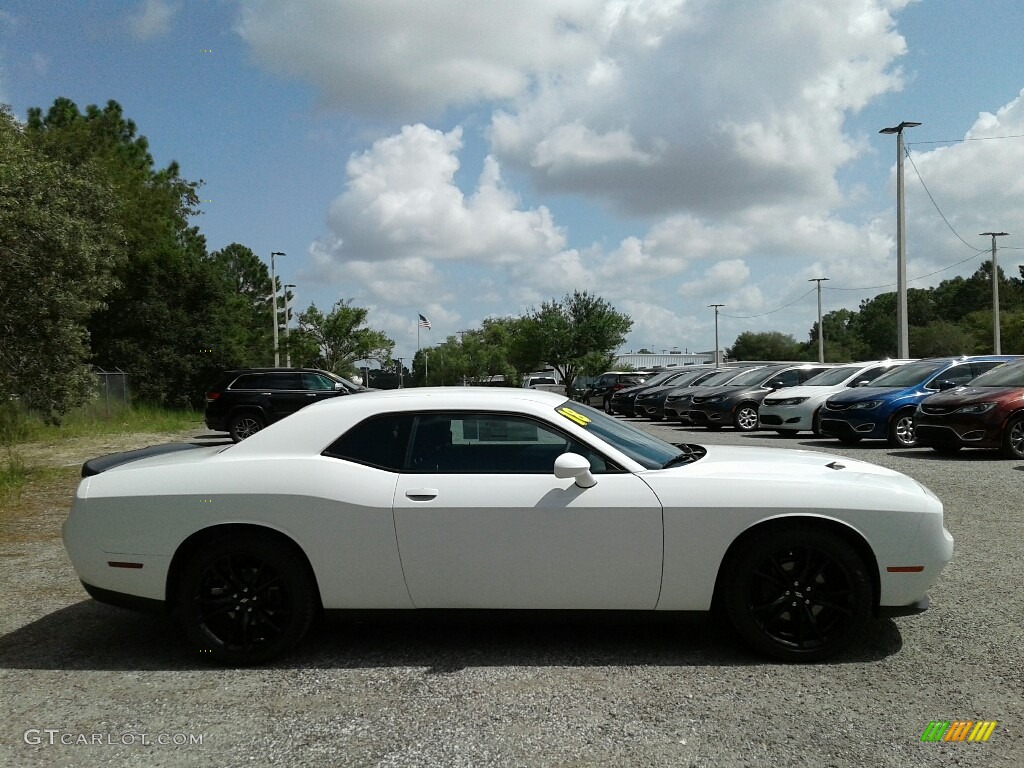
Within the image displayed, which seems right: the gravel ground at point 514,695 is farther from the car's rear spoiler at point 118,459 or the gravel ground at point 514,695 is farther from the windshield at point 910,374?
the windshield at point 910,374

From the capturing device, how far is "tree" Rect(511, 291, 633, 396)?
50062 mm

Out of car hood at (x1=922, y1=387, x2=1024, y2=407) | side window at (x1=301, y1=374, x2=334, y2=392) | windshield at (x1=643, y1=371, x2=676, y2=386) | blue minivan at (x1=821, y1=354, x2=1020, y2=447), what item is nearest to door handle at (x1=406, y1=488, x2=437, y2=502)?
car hood at (x1=922, y1=387, x2=1024, y2=407)

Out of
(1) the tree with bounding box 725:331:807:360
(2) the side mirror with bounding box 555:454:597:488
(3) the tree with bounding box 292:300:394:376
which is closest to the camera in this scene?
(2) the side mirror with bounding box 555:454:597:488

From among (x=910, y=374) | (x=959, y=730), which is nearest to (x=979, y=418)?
(x=910, y=374)

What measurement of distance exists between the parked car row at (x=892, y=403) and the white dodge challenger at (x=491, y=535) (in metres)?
9.30

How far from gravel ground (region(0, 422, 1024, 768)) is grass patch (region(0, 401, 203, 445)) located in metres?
14.7

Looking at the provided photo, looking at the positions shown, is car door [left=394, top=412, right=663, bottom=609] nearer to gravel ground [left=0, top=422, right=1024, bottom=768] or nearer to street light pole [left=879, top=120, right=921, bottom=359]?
gravel ground [left=0, top=422, right=1024, bottom=768]

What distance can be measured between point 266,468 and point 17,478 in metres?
9.15

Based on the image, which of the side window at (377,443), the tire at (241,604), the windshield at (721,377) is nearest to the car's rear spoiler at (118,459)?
the tire at (241,604)

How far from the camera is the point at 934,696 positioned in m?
3.81

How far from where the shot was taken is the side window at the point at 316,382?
2012 cm

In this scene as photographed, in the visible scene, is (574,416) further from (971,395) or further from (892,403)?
(892,403)

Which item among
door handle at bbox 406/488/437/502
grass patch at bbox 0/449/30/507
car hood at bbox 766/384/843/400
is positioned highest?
car hood at bbox 766/384/843/400

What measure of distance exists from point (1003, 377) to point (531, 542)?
38.4ft
